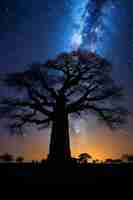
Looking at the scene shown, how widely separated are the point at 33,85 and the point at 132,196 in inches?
741

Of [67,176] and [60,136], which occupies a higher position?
[60,136]

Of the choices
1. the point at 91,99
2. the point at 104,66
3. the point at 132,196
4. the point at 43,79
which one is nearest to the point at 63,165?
the point at 91,99

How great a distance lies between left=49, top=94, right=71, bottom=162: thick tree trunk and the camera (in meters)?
22.2

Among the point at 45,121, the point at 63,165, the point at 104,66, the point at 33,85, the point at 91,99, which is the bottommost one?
the point at 63,165

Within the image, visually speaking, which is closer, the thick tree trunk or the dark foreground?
the dark foreground

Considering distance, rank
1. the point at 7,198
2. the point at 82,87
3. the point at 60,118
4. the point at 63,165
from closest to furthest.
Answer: the point at 7,198 → the point at 63,165 → the point at 60,118 → the point at 82,87

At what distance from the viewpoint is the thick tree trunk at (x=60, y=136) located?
2217cm

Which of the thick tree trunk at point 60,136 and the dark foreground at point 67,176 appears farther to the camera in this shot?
the thick tree trunk at point 60,136

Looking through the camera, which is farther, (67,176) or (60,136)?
(60,136)

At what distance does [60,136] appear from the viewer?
73.8 ft

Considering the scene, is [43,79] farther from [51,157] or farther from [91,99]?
[51,157]

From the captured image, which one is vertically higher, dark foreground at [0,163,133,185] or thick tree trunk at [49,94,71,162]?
thick tree trunk at [49,94,71,162]

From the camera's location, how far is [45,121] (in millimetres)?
24250

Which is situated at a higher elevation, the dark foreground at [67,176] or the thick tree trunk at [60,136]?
the thick tree trunk at [60,136]
